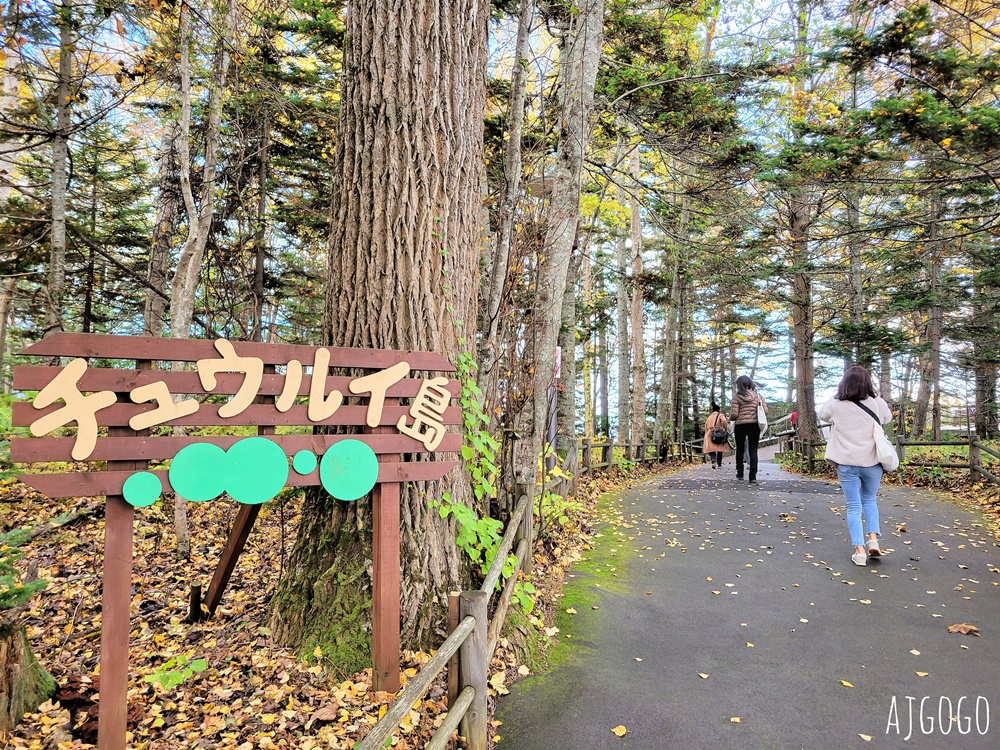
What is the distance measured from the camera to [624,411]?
18781 mm

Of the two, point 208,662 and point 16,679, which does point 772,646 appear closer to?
point 208,662

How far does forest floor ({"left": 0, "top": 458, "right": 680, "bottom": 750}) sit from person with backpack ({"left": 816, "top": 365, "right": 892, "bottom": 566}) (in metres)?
3.23

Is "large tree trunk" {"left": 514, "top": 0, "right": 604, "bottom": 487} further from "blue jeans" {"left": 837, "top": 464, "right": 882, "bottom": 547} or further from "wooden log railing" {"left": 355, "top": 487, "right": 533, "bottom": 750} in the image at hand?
"blue jeans" {"left": 837, "top": 464, "right": 882, "bottom": 547}

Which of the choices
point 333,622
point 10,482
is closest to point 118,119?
point 10,482

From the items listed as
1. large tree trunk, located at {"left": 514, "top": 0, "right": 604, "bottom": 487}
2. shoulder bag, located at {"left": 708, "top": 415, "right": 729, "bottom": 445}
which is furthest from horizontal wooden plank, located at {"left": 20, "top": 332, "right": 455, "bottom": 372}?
shoulder bag, located at {"left": 708, "top": 415, "right": 729, "bottom": 445}

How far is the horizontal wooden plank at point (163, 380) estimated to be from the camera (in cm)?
240

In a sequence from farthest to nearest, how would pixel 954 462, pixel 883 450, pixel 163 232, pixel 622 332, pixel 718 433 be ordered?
1. pixel 622 332
2. pixel 718 433
3. pixel 954 462
4. pixel 163 232
5. pixel 883 450

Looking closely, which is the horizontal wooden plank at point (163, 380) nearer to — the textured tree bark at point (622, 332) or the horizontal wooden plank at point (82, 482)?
the horizontal wooden plank at point (82, 482)

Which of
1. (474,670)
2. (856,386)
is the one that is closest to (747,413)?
(856,386)

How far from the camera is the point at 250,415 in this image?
2.88 m

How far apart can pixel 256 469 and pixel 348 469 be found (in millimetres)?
493

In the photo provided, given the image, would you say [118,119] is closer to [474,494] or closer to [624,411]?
[474,494]

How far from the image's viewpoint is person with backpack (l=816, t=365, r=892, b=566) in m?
5.70

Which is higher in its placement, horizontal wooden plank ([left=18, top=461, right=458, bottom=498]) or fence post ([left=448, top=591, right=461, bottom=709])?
horizontal wooden plank ([left=18, top=461, right=458, bottom=498])
